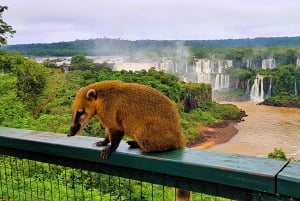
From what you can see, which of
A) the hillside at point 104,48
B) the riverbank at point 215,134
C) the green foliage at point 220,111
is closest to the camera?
the riverbank at point 215,134

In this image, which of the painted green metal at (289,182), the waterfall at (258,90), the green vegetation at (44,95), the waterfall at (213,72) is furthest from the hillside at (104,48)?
the painted green metal at (289,182)

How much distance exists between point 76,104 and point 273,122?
41.9m

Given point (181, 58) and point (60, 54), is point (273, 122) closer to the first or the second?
point (181, 58)

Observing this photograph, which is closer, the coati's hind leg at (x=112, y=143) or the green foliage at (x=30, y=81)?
the coati's hind leg at (x=112, y=143)

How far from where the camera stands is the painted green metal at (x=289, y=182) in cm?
103

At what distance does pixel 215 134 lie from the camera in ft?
119

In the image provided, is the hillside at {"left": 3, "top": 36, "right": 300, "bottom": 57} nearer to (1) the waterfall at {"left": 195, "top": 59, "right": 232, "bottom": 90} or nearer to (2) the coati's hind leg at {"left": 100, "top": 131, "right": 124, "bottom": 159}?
(1) the waterfall at {"left": 195, "top": 59, "right": 232, "bottom": 90}

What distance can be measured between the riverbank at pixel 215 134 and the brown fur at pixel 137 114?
29299 mm

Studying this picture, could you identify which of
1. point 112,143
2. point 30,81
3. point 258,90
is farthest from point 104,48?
point 112,143

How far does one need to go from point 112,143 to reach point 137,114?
6.4 inches

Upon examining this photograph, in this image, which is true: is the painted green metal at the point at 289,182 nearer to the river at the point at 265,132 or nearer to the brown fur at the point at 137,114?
the brown fur at the point at 137,114

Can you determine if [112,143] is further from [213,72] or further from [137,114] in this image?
[213,72]

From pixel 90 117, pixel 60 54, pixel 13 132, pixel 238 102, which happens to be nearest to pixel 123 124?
pixel 90 117

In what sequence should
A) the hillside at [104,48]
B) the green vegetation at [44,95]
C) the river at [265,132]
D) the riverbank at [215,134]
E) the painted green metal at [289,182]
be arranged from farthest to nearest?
the hillside at [104,48] → the riverbank at [215,134] → the river at [265,132] → the green vegetation at [44,95] → the painted green metal at [289,182]
